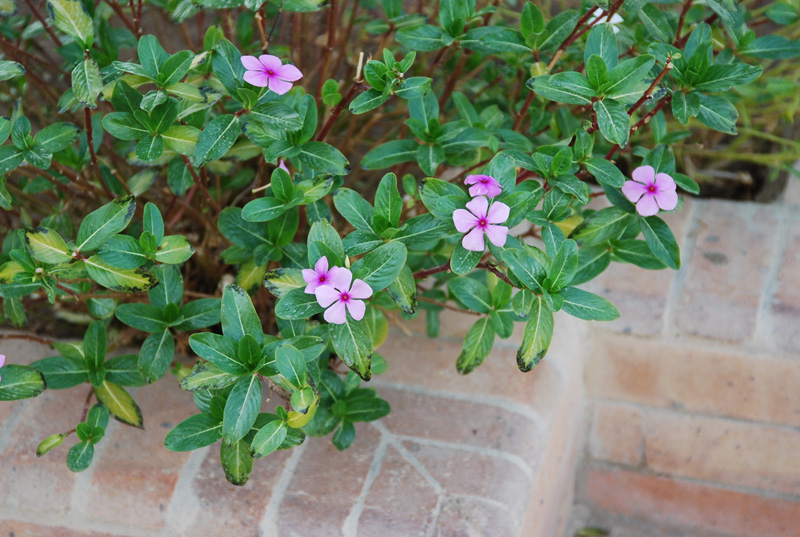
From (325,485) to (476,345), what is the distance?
311mm

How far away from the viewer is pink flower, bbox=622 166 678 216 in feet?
2.73

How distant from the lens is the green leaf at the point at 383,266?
75cm

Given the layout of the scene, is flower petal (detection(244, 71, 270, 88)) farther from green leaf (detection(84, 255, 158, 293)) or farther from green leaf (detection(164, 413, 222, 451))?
green leaf (detection(164, 413, 222, 451))

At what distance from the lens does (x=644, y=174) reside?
2.77 ft

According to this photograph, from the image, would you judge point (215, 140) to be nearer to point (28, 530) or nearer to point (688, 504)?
point (28, 530)

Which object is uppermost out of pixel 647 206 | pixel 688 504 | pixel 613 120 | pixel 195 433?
pixel 613 120

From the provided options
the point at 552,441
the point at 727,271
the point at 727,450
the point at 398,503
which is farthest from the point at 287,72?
the point at 727,450

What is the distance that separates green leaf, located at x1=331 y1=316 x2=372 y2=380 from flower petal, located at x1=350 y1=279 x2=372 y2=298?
52 mm

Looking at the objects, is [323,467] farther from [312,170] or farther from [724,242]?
[724,242]

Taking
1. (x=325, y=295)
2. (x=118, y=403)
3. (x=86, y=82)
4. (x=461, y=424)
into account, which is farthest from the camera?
(x=461, y=424)

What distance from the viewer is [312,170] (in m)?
0.91

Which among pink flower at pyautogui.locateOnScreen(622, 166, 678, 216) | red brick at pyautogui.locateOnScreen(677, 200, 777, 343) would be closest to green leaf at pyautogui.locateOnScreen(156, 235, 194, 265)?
pink flower at pyautogui.locateOnScreen(622, 166, 678, 216)

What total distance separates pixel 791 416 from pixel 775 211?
40 cm

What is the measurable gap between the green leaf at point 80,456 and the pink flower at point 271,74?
1.71 feet
